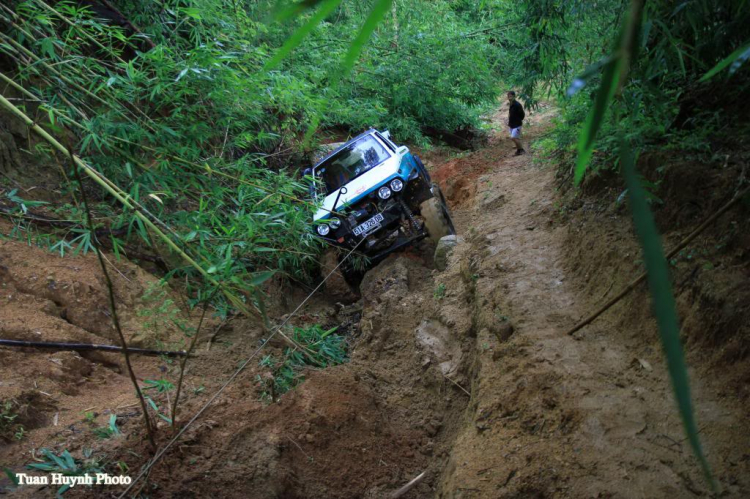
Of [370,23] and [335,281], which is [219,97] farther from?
[335,281]

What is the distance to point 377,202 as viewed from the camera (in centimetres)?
672

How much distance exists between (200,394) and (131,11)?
4265 millimetres

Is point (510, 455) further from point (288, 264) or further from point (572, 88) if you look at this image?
point (288, 264)

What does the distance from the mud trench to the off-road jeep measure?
111cm

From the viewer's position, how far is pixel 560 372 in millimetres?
3000

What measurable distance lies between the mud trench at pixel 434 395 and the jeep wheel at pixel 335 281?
4.23 feet

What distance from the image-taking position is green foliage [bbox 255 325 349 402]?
149 inches

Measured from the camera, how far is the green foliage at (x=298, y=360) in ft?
12.4

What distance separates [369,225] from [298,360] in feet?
8.13

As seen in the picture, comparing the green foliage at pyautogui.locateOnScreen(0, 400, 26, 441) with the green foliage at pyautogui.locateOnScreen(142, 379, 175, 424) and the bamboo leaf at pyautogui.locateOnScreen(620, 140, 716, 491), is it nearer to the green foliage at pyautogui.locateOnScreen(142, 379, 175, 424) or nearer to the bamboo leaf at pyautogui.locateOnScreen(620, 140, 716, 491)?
the green foliage at pyautogui.locateOnScreen(142, 379, 175, 424)

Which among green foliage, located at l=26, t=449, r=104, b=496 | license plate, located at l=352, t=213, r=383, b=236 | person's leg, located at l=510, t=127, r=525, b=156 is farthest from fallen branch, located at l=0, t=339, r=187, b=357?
person's leg, located at l=510, t=127, r=525, b=156

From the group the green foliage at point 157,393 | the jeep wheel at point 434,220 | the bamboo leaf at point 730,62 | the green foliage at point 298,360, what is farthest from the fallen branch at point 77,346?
the jeep wheel at point 434,220

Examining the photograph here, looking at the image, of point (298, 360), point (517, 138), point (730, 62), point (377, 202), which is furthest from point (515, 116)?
point (730, 62)

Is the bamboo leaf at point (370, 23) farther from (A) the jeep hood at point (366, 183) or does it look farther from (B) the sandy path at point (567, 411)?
(A) the jeep hood at point (366, 183)
